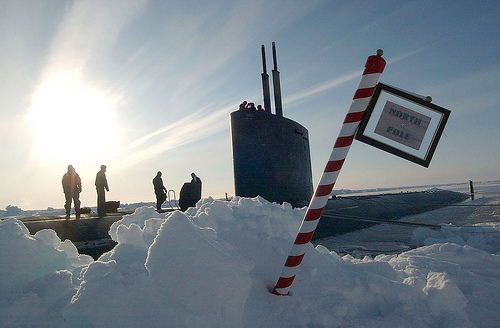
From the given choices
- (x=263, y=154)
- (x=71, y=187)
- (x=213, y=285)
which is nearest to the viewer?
(x=213, y=285)

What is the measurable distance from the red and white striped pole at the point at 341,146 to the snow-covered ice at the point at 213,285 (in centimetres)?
39

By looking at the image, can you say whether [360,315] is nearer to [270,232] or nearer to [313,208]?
[313,208]

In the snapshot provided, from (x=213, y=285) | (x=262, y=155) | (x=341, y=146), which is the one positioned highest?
(x=262, y=155)

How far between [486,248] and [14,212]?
37.4 m

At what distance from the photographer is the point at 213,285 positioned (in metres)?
1.84

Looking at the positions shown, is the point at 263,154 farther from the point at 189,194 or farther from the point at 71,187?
the point at 71,187

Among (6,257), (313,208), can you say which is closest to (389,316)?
(313,208)

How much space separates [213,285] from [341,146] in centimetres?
119

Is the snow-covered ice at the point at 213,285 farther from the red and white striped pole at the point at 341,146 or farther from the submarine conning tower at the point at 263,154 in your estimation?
the submarine conning tower at the point at 263,154

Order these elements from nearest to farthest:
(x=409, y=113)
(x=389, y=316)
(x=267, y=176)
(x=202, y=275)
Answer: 1. (x=202, y=275)
2. (x=409, y=113)
3. (x=389, y=316)
4. (x=267, y=176)

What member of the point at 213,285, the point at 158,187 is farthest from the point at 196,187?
the point at 213,285

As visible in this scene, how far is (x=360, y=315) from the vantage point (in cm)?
222

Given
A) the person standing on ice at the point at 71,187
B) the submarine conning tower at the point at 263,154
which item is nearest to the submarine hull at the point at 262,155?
the submarine conning tower at the point at 263,154

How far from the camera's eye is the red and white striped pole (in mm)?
1912
